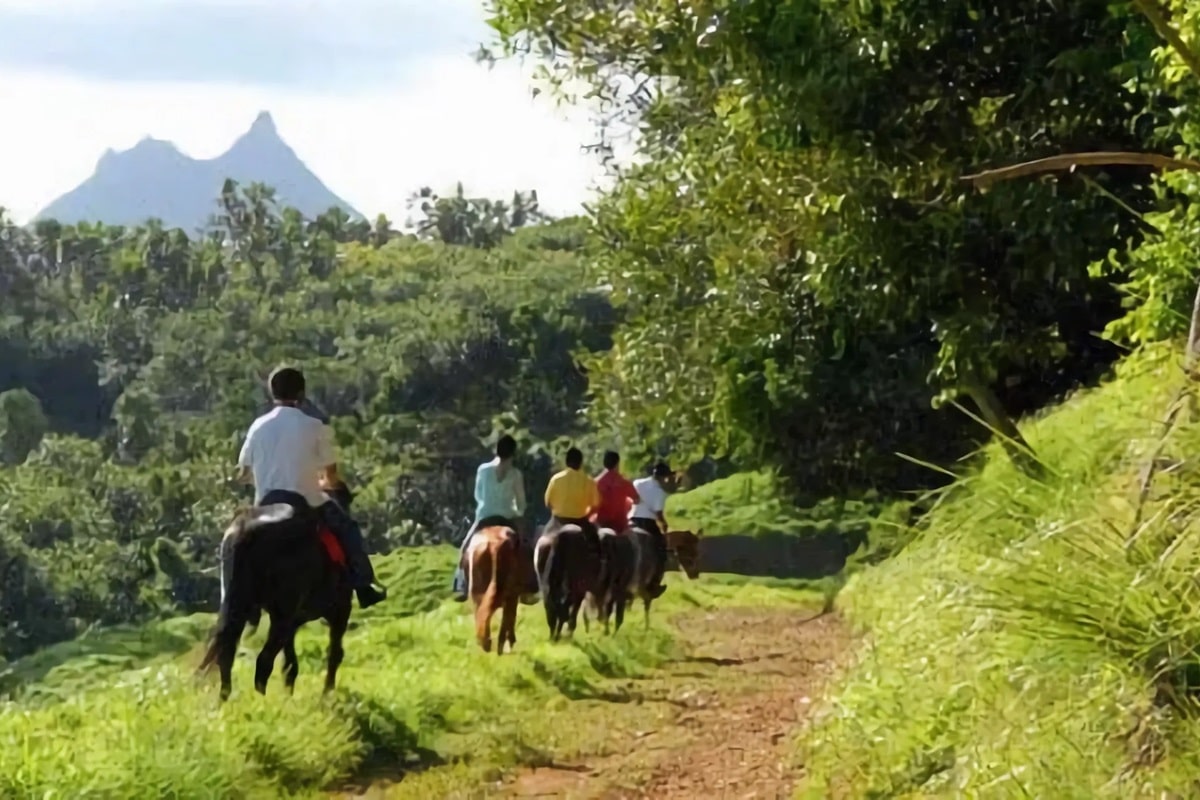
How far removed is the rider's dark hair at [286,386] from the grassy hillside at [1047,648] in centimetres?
389

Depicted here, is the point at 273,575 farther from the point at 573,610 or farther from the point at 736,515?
the point at 736,515

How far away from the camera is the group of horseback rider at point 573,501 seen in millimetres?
13008

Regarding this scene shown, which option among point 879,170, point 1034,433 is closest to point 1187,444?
point 1034,433

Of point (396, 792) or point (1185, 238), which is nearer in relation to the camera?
point (396, 792)

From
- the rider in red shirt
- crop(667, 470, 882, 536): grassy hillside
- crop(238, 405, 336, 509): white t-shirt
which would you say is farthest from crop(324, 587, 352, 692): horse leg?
crop(667, 470, 882, 536): grassy hillside

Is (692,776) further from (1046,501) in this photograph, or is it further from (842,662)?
(1046,501)

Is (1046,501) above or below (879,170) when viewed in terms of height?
below

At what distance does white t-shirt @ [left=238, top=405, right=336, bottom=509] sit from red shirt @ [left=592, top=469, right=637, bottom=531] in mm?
7965

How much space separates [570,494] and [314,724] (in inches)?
248

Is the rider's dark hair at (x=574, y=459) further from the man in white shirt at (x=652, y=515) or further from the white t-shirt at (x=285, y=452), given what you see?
the white t-shirt at (x=285, y=452)

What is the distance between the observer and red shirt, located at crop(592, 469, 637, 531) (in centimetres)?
1661

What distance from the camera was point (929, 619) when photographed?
579 cm

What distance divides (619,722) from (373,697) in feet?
5.37

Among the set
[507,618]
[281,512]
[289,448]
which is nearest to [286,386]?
[289,448]
